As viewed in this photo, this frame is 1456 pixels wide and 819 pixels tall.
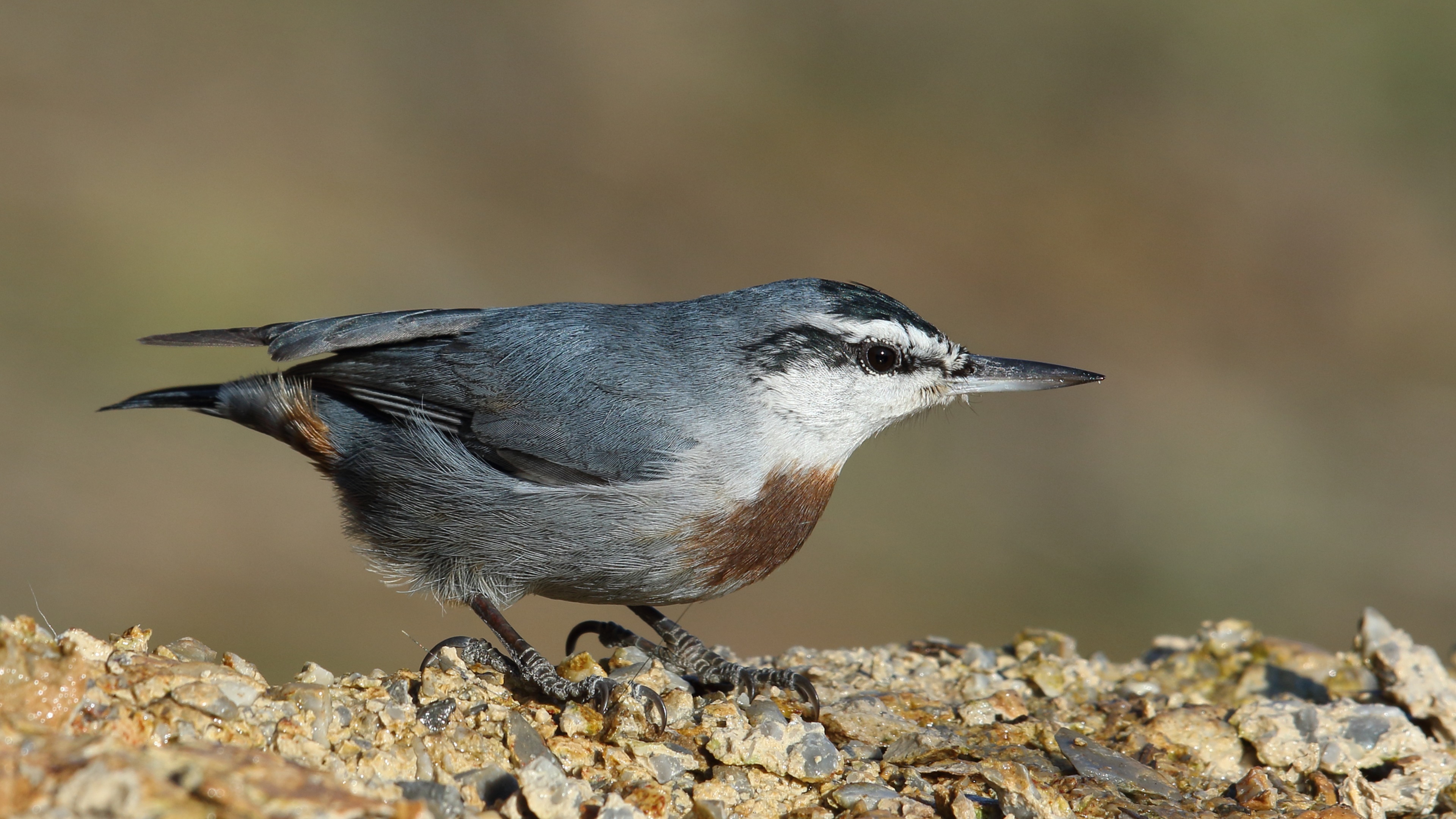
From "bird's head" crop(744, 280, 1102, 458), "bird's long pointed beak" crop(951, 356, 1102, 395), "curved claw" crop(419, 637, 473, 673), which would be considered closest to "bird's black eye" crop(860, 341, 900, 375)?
"bird's head" crop(744, 280, 1102, 458)

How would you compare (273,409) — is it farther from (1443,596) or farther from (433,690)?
(1443,596)

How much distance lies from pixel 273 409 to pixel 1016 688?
10.2ft

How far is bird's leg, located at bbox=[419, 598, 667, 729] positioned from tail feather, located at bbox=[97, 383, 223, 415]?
158 centimetres

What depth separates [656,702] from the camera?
3277 millimetres

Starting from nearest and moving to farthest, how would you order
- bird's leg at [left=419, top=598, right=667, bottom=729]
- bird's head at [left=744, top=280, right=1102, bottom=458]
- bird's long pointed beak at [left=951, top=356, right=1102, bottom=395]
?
1. bird's leg at [left=419, top=598, right=667, bottom=729]
2. bird's head at [left=744, top=280, right=1102, bottom=458]
3. bird's long pointed beak at [left=951, top=356, right=1102, bottom=395]

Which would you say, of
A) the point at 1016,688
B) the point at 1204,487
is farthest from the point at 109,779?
the point at 1204,487

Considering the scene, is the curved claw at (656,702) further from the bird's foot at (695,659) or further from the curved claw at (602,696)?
the bird's foot at (695,659)

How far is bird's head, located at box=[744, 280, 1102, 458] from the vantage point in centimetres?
406

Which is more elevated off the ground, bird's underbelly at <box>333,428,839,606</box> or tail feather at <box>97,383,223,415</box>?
tail feather at <box>97,383,223,415</box>

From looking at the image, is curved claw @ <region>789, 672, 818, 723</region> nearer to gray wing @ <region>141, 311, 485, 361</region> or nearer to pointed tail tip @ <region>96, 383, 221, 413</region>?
gray wing @ <region>141, 311, 485, 361</region>

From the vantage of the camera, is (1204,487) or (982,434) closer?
(1204,487)

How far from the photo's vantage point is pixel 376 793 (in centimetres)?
250

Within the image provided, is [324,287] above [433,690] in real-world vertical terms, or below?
above

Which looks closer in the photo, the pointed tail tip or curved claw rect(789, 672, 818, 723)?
curved claw rect(789, 672, 818, 723)
